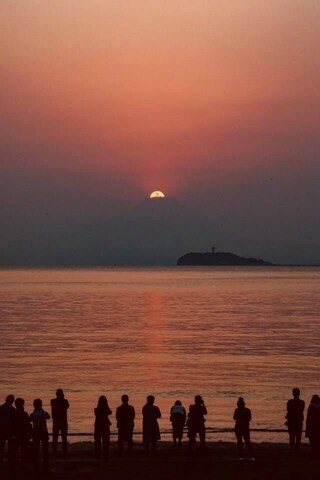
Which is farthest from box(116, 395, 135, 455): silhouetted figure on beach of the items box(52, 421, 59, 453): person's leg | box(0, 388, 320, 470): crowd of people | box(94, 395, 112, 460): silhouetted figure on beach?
box(52, 421, 59, 453): person's leg

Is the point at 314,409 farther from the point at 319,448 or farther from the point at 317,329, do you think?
the point at 317,329

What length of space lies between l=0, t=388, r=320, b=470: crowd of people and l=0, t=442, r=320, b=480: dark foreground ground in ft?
1.23

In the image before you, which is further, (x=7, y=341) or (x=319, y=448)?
(x=7, y=341)

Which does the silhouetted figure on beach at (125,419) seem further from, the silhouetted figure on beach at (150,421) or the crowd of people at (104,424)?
the silhouetted figure on beach at (150,421)

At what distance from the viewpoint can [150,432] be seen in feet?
80.7

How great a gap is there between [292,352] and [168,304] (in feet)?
244

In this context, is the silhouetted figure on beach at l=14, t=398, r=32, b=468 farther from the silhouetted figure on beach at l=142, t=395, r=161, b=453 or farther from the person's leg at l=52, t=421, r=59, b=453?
the silhouetted figure on beach at l=142, t=395, r=161, b=453

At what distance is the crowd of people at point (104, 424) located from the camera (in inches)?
864

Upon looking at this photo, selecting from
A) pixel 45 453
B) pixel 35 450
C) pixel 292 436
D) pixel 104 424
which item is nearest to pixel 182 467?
pixel 104 424

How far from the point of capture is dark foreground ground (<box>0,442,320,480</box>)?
21.4 metres

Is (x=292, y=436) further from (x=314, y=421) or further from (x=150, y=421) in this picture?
(x=150, y=421)

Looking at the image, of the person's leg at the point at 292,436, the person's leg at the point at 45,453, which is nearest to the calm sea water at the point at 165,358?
the person's leg at the point at 292,436

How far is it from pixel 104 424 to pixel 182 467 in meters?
2.30

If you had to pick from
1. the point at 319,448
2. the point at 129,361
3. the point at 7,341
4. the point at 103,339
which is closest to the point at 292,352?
the point at 129,361
